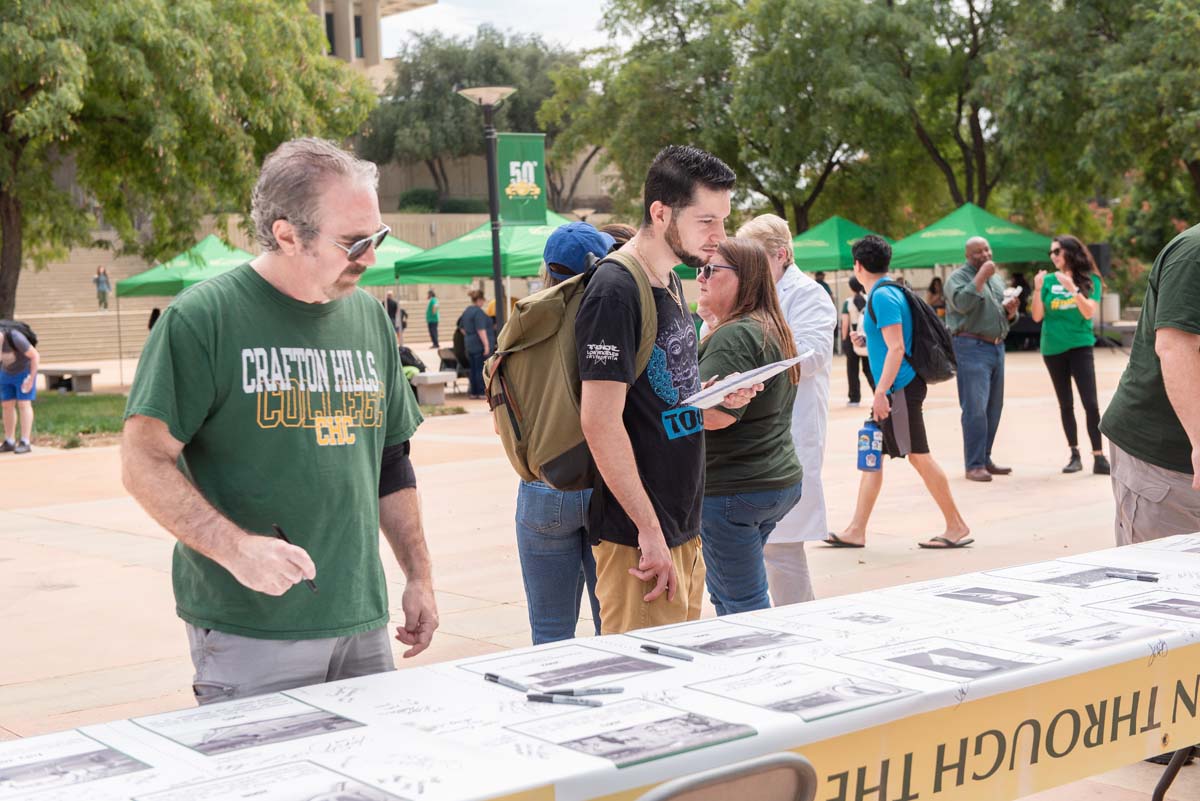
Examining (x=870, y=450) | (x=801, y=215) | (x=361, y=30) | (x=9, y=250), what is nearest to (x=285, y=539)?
(x=870, y=450)

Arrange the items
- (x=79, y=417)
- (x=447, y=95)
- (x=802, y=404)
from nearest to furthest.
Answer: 1. (x=802, y=404)
2. (x=79, y=417)
3. (x=447, y=95)

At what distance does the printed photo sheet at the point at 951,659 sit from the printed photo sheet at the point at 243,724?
104cm

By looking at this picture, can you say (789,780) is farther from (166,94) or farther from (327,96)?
(327,96)

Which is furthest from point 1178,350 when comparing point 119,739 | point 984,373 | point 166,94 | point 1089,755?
point 166,94

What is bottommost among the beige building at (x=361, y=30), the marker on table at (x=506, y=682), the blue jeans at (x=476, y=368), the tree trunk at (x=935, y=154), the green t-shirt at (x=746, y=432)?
the blue jeans at (x=476, y=368)

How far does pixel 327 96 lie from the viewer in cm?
2427

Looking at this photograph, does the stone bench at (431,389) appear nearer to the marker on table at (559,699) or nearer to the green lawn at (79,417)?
the green lawn at (79,417)

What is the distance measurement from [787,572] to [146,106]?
18022mm

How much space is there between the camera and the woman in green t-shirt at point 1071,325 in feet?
34.1

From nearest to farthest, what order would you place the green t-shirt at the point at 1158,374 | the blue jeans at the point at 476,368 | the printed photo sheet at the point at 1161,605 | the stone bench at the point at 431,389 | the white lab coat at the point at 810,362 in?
the printed photo sheet at the point at 1161,605, the green t-shirt at the point at 1158,374, the white lab coat at the point at 810,362, the stone bench at the point at 431,389, the blue jeans at the point at 476,368

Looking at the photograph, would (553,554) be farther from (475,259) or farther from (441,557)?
(475,259)

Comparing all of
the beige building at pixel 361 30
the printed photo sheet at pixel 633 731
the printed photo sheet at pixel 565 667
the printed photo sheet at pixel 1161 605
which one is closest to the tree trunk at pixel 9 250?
the printed photo sheet at pixel 565 667

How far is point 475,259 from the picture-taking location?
774 inches

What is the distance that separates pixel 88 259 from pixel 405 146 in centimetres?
1778
